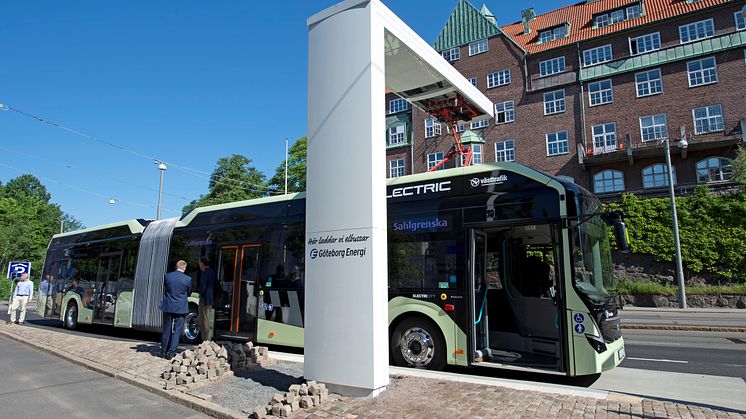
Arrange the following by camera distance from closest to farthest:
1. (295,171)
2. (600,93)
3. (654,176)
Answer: (654,176) → (600,93) → (295,171)

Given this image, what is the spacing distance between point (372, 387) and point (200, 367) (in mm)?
2868

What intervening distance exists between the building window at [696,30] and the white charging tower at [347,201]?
34.1 metres

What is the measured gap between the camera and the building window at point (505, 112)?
3800 centimetres

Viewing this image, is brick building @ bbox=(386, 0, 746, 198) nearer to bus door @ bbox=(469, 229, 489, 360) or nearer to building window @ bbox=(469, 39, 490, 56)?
building window @ bbox=(469, 39, 490, 56)

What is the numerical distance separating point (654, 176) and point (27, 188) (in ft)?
325

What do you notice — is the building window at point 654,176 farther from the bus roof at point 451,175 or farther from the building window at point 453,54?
the bus roof at point 451,175

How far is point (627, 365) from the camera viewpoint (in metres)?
8.84

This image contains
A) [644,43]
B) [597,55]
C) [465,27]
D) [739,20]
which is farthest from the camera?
[465,27]

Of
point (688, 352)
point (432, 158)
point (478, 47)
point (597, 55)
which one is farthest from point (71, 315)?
point (597, 55)

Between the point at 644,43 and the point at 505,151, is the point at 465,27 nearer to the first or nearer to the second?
the point at 505,151

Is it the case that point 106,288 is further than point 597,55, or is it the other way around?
point 597,55

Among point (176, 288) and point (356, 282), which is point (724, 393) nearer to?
point (356, 282)

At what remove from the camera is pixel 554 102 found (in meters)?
36.2

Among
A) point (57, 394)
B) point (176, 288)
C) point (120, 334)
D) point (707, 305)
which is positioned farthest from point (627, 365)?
point (707, 305)
